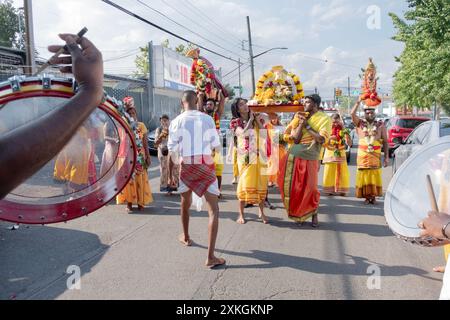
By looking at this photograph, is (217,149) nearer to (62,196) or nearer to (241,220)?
(241,220)

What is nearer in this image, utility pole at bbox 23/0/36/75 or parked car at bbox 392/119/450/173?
parked car at bbox 392/119/450/173

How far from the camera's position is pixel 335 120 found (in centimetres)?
841

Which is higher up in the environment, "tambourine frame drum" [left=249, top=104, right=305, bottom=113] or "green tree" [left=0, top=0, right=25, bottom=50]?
"green tree" [left=0, top=0, right=25, bottom=50]

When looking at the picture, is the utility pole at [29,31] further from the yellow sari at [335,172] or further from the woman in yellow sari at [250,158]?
the yellow sari at [335,172]

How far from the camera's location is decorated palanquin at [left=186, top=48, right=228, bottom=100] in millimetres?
6547

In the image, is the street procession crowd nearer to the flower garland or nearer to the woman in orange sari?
the woman in orange sari

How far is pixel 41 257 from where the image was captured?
14.4ft

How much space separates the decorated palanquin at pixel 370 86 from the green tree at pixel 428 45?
6824 millimetres

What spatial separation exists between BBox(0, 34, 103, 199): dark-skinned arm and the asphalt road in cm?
263

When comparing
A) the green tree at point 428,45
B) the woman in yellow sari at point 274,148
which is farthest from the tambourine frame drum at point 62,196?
the green tree at point 428,45

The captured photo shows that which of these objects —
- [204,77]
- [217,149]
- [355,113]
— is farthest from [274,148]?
[217,149]

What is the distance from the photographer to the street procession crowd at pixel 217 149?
985 millimetres

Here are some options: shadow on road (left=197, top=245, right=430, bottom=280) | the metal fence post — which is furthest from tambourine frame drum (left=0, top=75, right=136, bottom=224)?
the metal fence post
